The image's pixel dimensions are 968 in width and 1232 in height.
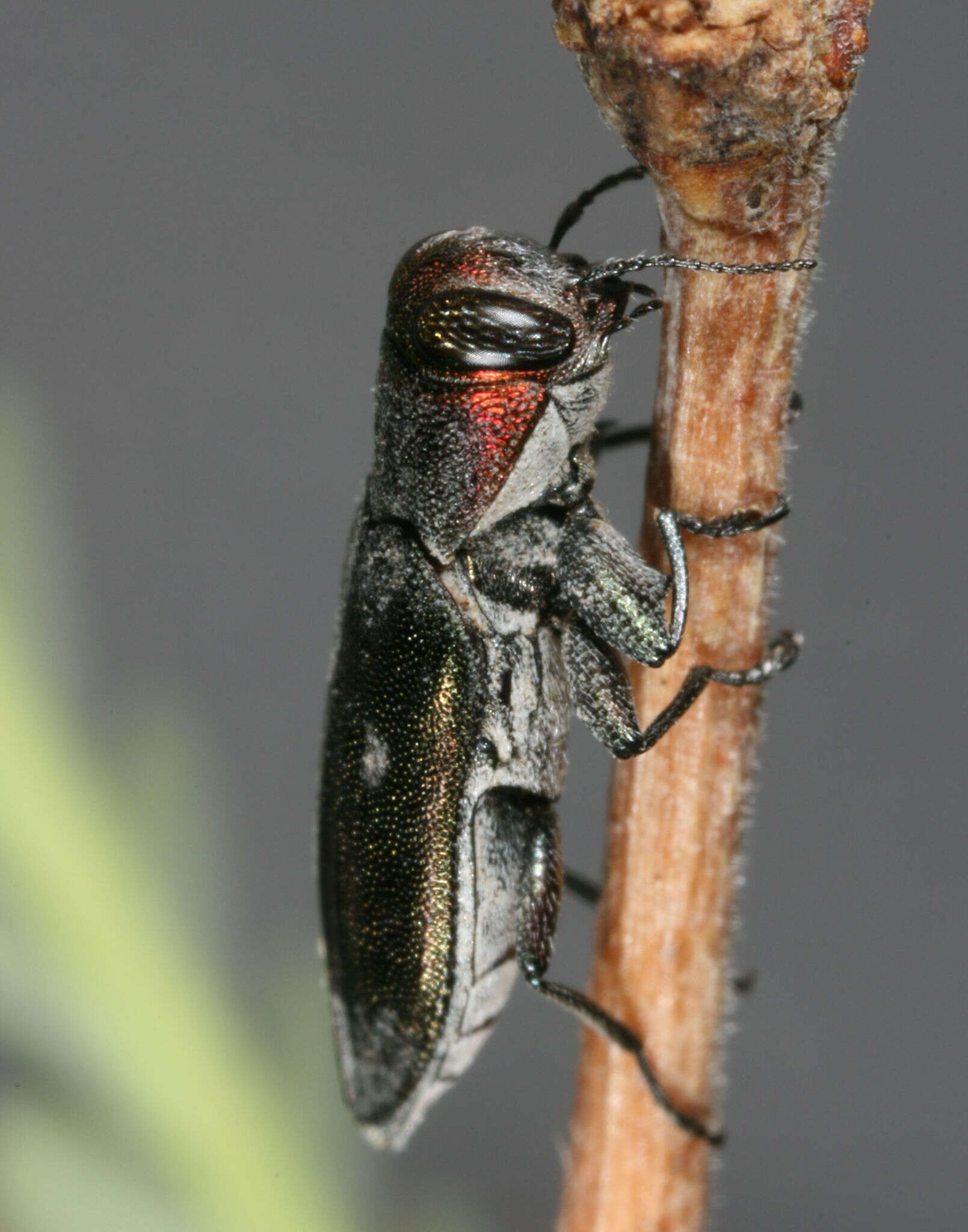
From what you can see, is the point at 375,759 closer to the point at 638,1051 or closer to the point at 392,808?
the point at 392,808

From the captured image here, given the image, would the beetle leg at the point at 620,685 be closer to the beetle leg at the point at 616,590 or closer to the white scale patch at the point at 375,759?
the beetle leg at the point at 616,590

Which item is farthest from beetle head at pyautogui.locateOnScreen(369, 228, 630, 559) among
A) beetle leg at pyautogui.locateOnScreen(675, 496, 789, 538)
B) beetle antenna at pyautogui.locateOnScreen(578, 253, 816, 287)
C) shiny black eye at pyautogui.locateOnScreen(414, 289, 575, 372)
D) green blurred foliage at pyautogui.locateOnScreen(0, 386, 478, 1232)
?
green blurred foliage at pyautogui.locateOnScreen(0, 386, 478, 1232)

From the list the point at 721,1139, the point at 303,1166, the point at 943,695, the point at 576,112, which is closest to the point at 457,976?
the point at 721,1139

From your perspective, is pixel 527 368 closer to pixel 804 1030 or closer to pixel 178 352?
pixel 178 352

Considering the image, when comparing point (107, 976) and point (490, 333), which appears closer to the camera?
point (107, 976)

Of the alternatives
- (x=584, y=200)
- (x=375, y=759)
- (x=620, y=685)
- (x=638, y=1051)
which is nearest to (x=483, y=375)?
(x=584, y=200)

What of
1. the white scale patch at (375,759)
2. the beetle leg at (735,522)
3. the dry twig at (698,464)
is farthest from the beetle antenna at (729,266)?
the white scale patch at (375,759)

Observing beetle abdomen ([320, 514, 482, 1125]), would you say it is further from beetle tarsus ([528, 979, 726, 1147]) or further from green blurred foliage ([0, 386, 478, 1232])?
green blurred foliage ([0, 386, 478, 1232])
